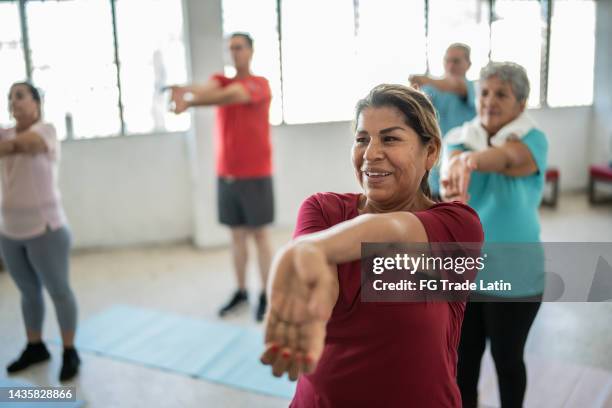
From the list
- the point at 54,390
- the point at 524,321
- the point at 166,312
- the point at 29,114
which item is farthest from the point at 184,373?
the point at 524,321

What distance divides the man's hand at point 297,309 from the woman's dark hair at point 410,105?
0.42 m

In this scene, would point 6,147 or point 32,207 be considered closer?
point 6,147

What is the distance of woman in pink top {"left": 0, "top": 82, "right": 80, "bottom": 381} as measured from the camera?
8.46ft

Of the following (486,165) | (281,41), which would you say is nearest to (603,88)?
(281,41)

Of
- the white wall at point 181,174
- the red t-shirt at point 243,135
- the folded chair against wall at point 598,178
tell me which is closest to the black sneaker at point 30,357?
the red t-shirt at point 243,135

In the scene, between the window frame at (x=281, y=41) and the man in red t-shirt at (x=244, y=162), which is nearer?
the man in red t-shirt at (x=244, y=162)

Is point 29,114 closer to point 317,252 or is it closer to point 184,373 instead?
point 184,373

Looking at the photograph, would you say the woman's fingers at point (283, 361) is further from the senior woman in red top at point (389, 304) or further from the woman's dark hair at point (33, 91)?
the woman's dark hair at point (33, 91)

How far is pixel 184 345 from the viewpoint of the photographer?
3127 mm

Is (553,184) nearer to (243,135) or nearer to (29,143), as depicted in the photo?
(243,135)

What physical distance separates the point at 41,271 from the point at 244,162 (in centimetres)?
131

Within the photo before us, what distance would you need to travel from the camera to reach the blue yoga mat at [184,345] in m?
2.76

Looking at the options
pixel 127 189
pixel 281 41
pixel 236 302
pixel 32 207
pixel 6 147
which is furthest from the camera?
pixel 281 41

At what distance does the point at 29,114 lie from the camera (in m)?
2.64
